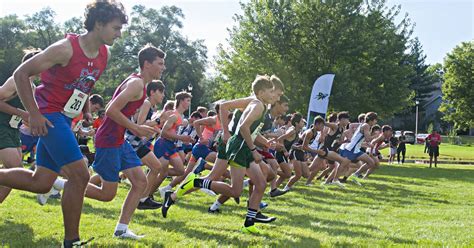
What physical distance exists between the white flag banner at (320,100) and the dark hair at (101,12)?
1633 centimetres

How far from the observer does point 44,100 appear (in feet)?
13.4

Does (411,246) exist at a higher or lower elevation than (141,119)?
lower

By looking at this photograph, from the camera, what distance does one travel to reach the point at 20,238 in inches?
194

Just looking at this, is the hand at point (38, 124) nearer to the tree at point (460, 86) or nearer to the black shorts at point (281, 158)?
the black shorts at point (281, 158)

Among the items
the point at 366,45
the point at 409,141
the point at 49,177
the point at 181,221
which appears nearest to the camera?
the point at 49,177

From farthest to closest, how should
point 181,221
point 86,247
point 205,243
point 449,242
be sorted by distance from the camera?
point 181,221 → point 449,242 → point 205,243 → point 86,247

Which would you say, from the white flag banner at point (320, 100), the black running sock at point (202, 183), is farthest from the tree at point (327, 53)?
the black running sock at point (202, 183)

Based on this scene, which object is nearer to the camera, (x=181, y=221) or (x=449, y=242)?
(x=449, y=242)

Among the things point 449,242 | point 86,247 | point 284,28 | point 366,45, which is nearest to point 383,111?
point 366,45

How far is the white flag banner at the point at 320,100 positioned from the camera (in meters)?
20.4

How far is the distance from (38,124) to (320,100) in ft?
59.0

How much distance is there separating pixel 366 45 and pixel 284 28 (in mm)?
5114

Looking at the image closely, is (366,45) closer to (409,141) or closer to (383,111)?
(383,111)

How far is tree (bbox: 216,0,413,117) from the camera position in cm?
2917
